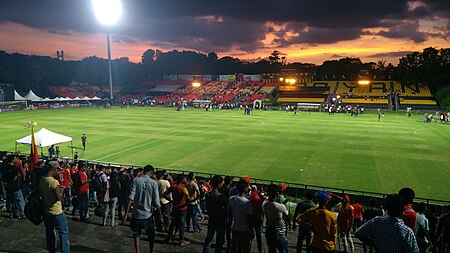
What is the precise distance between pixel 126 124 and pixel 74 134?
25.9ft

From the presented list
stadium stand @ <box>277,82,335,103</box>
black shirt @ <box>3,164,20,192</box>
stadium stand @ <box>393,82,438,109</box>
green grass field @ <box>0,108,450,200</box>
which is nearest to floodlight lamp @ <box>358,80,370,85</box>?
stadium stand @ <box>393,82,438,109</box>

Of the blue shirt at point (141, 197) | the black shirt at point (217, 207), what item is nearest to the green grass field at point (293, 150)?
the black shirt at point (217, 207)

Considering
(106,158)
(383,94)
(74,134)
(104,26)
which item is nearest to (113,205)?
(106,158)

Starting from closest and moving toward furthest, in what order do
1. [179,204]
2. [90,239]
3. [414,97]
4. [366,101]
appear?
[179,204]
[90,239]
[366,101]
[414,97]

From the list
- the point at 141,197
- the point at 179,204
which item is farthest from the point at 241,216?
the point at 141,197

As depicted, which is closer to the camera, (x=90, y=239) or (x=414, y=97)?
(x=90, y=239)

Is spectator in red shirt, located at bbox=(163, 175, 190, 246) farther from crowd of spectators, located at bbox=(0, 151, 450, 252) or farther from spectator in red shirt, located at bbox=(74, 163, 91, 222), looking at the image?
spectator in red shirt, located at bbox=(74, 163, 91, 222)

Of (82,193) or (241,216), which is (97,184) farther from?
(241,216)

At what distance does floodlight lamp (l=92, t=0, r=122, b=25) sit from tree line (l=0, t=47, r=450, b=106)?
5639 cm

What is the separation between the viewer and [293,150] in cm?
2391

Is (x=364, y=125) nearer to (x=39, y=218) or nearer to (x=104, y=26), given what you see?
(x=39, y=218)

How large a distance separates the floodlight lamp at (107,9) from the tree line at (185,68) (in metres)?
56.4

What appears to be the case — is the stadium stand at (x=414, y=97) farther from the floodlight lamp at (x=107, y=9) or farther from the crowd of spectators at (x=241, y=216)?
the crowd of spectators at (x=241, y=216)

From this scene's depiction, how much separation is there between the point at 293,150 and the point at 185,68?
130031 mm
